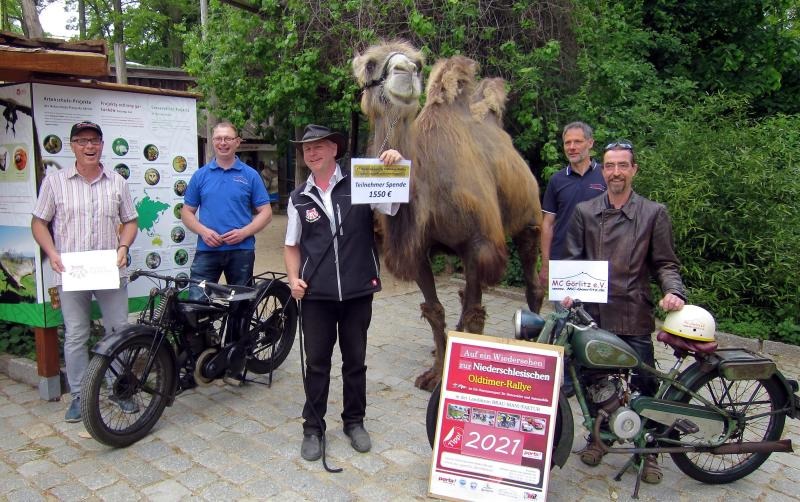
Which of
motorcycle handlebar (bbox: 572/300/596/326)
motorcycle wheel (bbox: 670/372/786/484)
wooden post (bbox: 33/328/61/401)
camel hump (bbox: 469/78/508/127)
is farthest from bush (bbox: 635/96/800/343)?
wooden post (bbox: 33/328/61/401)

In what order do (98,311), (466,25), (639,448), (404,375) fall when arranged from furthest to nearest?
(466,25) → (404,375) → (98,311) → (639,448)

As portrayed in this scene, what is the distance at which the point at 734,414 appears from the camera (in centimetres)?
319

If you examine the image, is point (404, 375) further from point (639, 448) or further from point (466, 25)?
point (466, 25)

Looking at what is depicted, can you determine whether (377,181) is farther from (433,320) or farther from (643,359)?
(643,359)

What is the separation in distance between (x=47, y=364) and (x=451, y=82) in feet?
11.4

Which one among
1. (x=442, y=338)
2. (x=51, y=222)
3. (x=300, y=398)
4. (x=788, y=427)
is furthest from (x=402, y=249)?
(x=788, y=427)

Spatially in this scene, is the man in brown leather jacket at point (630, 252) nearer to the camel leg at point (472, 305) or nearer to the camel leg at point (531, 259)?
A: the camel leg at point (472, 305)

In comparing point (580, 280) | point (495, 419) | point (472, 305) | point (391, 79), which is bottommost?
point (495, 419)

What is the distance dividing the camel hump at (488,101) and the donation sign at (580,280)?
6.09 feet

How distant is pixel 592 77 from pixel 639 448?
5.87 metres

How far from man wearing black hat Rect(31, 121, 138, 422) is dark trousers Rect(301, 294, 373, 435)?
3.74ft

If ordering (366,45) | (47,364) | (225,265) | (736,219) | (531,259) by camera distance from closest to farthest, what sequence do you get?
(47,364) → (225,265) → (531,259) → (736,219) → (366,45)

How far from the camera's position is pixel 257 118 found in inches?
346

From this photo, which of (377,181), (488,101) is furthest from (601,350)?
(488,101)
